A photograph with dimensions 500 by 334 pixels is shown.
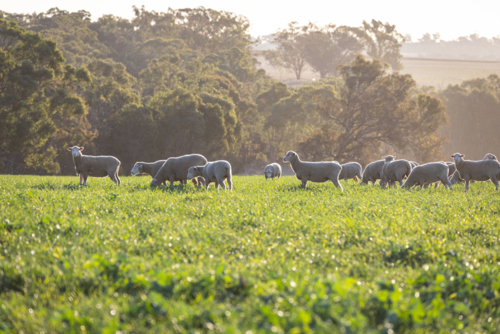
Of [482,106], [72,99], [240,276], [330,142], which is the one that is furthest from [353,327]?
[482,106]

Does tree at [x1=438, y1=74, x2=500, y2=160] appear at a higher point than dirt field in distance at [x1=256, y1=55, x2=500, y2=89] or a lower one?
lower

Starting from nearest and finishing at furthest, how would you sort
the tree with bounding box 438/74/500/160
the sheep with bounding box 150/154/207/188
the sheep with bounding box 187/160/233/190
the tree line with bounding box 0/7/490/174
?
the sheep with bounding box 187/160/233/190 < the sheep with bounding box 150/154/207/188 < the tree line with bounding box 0/7/490/174 < the tree with bounding box 438/74/500/160

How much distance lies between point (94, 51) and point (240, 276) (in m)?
74.7

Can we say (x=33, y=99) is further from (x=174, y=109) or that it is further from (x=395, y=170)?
(x=395, y=170)

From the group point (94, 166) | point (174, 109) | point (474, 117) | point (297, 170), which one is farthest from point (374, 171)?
point (474, 117)

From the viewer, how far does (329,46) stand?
106 metres

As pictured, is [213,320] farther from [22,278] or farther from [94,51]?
[94,51]

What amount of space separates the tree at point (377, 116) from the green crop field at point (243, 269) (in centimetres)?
4026

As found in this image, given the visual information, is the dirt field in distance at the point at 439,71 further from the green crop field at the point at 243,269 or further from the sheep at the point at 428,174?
the green crop field at the point at 243,269

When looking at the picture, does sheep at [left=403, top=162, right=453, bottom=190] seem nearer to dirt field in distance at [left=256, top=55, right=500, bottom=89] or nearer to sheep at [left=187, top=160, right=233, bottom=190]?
sheep at [left=187, top=160, right=233, bottom=190]

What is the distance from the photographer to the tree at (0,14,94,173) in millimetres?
36062

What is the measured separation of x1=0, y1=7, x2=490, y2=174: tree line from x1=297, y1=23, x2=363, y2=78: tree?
97.1ft

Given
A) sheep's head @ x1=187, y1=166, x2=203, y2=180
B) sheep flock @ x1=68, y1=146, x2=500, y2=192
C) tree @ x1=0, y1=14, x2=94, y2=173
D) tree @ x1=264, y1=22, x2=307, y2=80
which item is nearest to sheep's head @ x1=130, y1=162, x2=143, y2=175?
sheep flock @ x1=68, y1=146, x2=500, y2=192

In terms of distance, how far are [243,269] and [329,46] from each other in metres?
108
